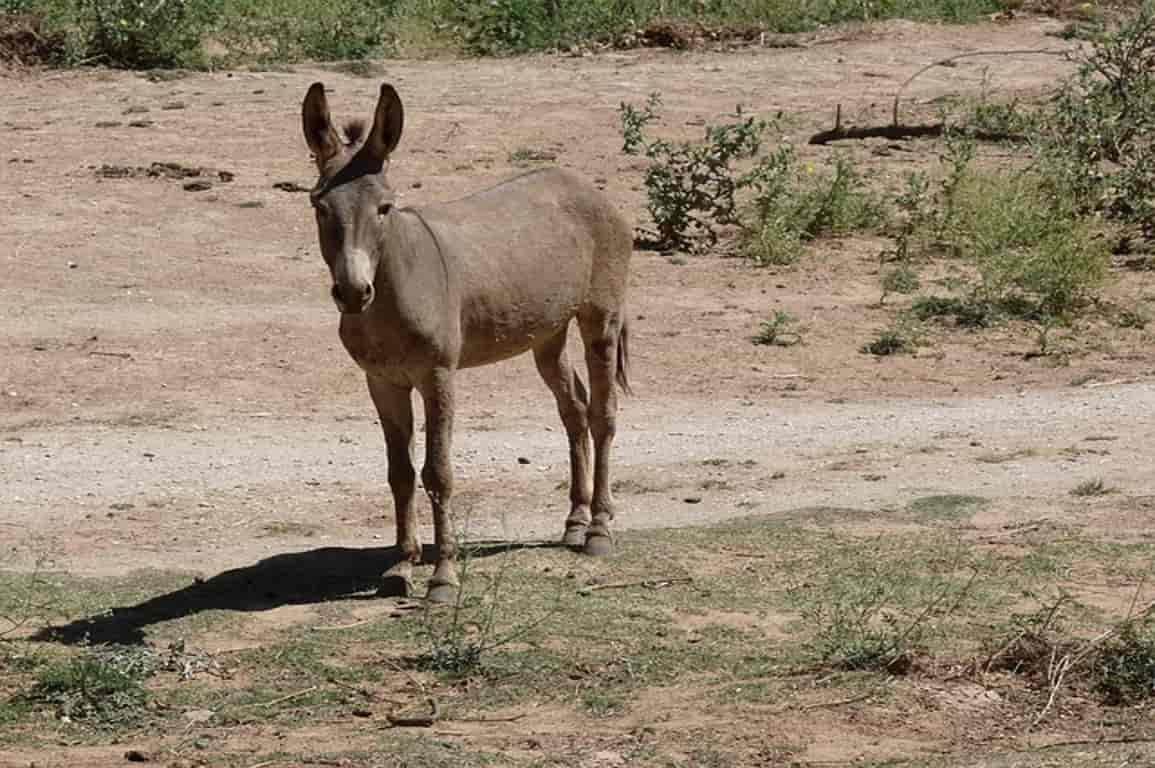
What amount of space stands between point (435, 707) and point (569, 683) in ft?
1.81

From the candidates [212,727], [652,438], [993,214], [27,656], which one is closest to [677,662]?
[212,727]

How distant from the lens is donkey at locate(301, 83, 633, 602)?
800 cm

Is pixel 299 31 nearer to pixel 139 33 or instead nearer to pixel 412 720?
pixel 139 33

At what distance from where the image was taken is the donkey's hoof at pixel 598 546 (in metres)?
9.11

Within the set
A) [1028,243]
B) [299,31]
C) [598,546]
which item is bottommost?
[598,546]

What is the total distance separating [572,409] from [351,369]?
3.43 m

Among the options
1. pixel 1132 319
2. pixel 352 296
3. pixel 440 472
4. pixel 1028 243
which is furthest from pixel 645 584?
pixel 1028 243

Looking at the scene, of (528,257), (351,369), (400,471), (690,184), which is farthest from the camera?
(690,184)

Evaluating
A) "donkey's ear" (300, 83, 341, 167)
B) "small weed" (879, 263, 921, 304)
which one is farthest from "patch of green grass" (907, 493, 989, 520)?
"small weed" (879, 263, 921, 304)

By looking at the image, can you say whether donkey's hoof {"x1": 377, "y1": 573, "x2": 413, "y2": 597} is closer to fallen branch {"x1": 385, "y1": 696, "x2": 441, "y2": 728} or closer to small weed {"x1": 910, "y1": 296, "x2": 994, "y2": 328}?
fallen branch {"x1": 385, "y1": 696, "x2": 441, "y2": 728}

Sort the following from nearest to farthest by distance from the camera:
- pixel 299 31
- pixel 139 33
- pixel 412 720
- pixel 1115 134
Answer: pixel 412 720, pixel 1115 134, pixel 139 33, pixel 299 31

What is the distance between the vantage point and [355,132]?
8164mm

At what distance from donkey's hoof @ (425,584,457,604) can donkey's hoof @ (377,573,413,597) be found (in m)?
0.17

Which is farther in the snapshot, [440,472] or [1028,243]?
[1028,243]
